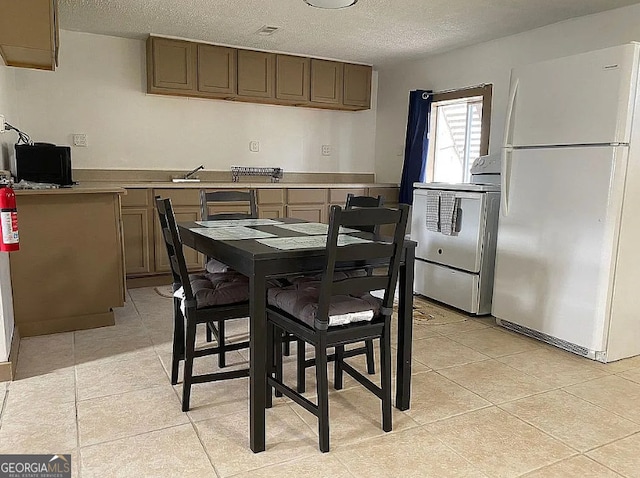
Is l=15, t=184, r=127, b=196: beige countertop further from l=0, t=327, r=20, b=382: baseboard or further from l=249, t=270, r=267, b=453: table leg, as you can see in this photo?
l=249, t=270, r=267, b=453: table leg

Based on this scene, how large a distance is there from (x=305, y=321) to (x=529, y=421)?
3.60 ft

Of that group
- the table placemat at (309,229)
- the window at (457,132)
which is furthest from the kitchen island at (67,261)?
the window at (457,132)

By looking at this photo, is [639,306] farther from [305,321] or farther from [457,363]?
[305,321]

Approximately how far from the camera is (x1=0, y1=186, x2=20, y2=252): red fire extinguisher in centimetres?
214

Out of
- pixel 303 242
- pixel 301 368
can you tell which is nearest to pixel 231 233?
pixel 303 242

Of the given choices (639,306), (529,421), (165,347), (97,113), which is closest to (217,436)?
(165,347)

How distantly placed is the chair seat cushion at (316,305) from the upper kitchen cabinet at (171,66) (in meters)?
3.03

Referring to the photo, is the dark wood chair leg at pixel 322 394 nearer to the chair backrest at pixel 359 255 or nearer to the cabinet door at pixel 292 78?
the chair backrest at pixel 359 255

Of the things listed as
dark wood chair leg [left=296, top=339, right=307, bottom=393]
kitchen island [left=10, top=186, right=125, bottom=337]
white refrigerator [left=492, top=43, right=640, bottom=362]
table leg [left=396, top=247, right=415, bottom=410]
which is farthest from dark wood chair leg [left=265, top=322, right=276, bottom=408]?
white refrigerator [left=492, top=43, right=640, bottom=362]

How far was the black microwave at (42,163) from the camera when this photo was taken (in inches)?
139

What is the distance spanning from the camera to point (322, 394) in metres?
1.82

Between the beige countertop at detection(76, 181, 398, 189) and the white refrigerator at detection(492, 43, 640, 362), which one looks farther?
the beige countertop at detection(76, 181, 398, 189)

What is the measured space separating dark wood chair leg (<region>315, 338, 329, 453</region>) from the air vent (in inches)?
121

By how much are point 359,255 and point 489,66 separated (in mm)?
3257
